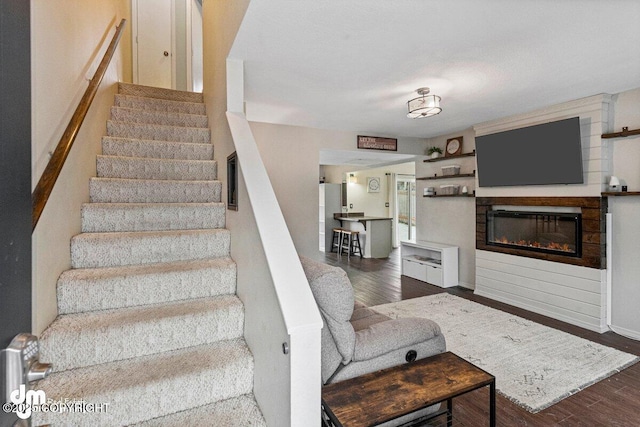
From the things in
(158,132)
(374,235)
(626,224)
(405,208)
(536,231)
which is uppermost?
(158,132)

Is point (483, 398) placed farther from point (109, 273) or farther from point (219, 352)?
point (109, 273)

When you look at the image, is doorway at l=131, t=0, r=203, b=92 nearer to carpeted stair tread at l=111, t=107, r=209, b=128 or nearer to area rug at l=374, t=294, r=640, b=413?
carpeted stair tread at l=111, t=107, r=209, b=128

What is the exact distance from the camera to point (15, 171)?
544mm

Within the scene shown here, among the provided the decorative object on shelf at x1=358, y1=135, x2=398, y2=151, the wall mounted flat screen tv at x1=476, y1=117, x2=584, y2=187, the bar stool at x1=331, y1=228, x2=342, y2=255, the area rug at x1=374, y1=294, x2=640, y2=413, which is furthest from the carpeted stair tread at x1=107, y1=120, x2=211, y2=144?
the bar stool at x1=331, y1=228, x2=342, y2=255

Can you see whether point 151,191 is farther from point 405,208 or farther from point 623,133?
point 405,208

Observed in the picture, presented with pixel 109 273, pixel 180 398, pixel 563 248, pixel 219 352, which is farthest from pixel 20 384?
pixel 563 248

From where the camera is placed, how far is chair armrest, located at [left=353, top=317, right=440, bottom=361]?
1592 millimetres

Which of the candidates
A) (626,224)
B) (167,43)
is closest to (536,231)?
(626,224)

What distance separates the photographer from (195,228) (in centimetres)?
237

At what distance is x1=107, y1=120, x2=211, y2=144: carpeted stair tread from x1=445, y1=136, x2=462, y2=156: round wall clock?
3.88 metres

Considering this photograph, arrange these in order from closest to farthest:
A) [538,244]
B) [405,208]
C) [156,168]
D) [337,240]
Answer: [156,168]
[538,244]
[337,240]
[405,208]

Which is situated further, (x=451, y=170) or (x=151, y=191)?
(x=451, y=170)

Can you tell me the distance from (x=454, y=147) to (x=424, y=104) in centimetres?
235

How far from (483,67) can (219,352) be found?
2889 mm
